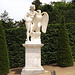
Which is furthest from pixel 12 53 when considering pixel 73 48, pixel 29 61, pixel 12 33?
pixel 73 48

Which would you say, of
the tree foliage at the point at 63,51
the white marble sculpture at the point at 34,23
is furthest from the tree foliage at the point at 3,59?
the tree foliage at the point at 63,51

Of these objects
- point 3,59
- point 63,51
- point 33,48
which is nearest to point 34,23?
point 33,48

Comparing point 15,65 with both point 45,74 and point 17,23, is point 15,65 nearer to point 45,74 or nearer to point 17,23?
point 45,74

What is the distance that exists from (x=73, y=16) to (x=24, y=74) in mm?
13318

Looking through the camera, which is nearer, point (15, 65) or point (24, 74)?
point (24, 74)

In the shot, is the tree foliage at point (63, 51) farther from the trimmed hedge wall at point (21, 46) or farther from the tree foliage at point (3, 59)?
the tree foliage at point (3, 59)

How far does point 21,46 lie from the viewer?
10.7m

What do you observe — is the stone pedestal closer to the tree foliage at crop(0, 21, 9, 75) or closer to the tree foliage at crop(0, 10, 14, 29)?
the tree foliage at crop(0, 21, 9, 75)

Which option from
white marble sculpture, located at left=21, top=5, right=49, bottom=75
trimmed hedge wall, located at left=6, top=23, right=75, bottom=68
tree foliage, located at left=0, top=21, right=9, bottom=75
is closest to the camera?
white marble sculpture, located at left=21, top=5, right=49, bottom=75

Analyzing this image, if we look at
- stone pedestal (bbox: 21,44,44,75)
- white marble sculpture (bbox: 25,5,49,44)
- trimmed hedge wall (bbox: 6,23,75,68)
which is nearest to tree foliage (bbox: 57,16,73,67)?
trimmed hedge wall (bbox: 6,23,75,68)

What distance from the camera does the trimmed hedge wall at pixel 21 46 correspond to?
1066 cm

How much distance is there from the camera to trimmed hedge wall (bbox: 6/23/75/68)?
10.7 meters

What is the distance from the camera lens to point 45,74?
6.81 meters

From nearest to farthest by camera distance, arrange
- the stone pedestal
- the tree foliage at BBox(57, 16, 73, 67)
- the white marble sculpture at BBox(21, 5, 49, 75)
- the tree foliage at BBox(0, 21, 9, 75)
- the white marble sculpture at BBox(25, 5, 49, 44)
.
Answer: the white marble sculpture at BBox(21, 5, 49, 75) → the stone pedestal → the white marble sculpture at BBox(25, 5, 49, 44) → the tree foliage at BBox(0, 21, 9, 75) → the tree foliage at BBox(57, 16, 73, 67)
